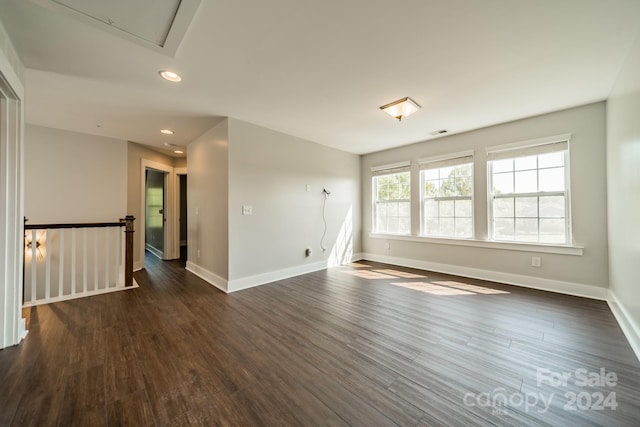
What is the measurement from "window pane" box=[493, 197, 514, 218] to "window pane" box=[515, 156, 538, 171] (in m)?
0.47

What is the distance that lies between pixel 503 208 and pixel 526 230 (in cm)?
43

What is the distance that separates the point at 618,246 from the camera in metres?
2.41

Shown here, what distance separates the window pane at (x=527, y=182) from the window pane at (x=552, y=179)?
73mm

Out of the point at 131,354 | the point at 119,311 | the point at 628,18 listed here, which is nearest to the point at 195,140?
the point at 119,311

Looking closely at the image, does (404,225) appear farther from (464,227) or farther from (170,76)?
(170,76)

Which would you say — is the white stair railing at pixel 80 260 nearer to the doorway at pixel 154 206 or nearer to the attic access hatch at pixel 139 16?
the doorway at pixel 154 206

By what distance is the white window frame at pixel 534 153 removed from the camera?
3.14 meters

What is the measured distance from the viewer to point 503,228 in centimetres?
367

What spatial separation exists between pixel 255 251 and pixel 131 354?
1884mm

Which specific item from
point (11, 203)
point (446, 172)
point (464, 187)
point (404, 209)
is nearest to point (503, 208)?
point (464, 187)

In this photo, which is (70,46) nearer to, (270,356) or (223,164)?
(223,164)

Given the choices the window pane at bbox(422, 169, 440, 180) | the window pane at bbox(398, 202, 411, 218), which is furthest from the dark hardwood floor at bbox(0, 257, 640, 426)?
the window pane at bbox(422, 169, 440, 180)

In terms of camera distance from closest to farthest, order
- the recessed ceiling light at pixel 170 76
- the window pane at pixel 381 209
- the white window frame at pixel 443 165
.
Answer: the recessed ceiling light at pixel 170 76, the white window frame at pixel 443 165, the window pane at pixel 381 209

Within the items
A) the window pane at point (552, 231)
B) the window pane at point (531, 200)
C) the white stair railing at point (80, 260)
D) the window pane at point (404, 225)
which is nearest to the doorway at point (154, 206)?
the white stair railing at point (80, 260)
